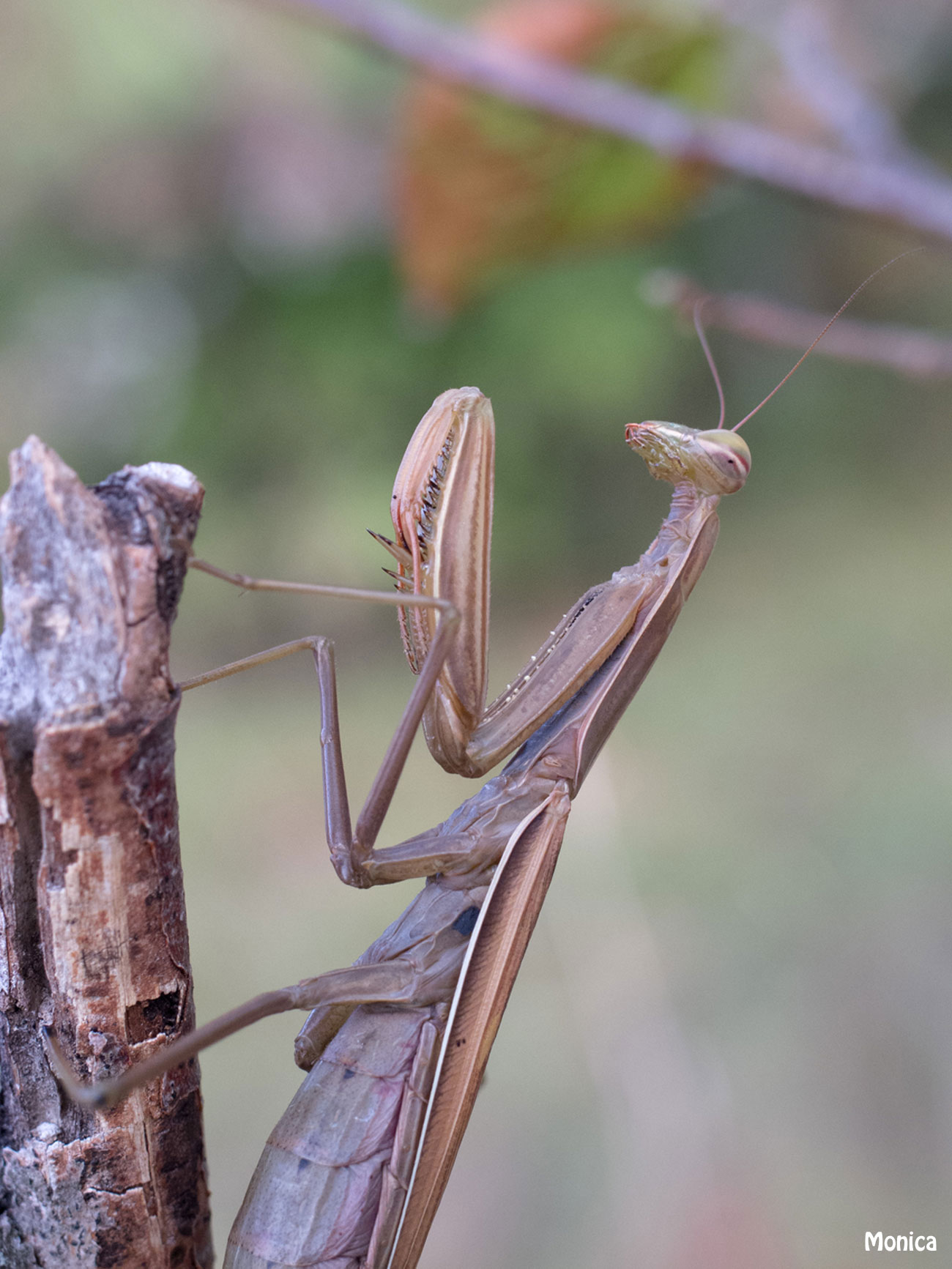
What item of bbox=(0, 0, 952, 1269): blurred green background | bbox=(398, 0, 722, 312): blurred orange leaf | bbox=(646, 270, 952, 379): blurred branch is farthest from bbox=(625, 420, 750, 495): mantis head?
bbox=(0, 0, 952, 1269): blurred green background

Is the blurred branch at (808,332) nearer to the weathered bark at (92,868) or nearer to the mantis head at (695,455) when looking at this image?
the mantis head at (695,455)

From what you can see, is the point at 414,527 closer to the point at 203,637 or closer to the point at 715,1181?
the point at 715,1181

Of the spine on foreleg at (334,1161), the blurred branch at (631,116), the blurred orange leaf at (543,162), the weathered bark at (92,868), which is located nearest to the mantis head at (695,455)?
the blurred branch at (631,116)

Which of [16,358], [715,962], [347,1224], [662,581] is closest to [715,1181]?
[715,962]

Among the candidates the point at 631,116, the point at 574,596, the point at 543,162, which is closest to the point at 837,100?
the point at 631,116

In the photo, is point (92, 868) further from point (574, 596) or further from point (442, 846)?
point (574, 596)

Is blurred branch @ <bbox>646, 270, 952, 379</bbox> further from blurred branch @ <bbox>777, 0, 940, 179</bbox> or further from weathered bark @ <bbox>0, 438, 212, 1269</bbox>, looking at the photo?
weathered bark @ <bbox>0, 438, 212, 1269</bbox>
